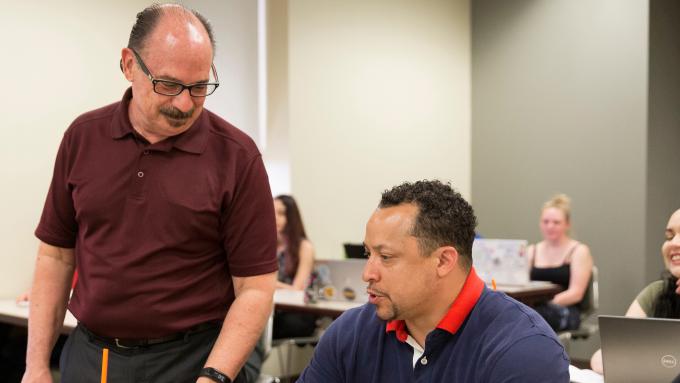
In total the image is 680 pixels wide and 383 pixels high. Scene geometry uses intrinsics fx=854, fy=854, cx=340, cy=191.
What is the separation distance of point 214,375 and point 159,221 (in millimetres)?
364

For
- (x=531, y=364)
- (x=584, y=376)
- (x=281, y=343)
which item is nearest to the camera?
(x=531, y=364)

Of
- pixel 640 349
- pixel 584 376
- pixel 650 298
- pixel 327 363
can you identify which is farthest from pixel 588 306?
pixel 327 363

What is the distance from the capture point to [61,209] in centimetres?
204

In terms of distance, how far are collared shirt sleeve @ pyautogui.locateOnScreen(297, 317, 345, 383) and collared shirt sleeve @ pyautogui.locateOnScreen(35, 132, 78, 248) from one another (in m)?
0.67

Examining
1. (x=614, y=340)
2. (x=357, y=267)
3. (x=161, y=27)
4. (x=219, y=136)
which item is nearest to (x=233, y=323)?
(x=219, y=136)

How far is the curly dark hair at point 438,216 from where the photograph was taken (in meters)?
1.78

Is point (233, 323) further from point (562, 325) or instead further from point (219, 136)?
point (562, 325)

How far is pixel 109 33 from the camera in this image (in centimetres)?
537

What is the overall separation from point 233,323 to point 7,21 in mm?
3672

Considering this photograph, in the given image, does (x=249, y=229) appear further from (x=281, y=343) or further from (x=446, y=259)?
(x=281, y=343)

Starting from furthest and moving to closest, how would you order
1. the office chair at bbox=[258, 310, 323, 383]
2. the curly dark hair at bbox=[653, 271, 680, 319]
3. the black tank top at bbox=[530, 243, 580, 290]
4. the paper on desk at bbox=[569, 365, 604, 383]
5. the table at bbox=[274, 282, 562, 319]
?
1. the black tank top at bbox=[530, 243, 580, 290]
2. the table at bbox=[274, 282, 562, 319]
3. the office chair at bbox=[258, 310, 323, 383]
4. the curly dark hair at bbox=[653, 271, 680, 319]
5. the paper on desk at bbox=[569, 365, 604, 383]

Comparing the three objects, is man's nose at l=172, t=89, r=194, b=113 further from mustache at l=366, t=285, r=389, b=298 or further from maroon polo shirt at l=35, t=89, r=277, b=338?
mustache at l=366, t=285, r=389, b=298

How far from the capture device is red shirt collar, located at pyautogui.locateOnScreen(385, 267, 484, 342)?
1.74m

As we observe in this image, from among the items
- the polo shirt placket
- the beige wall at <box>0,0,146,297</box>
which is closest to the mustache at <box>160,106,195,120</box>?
the polo shirt placket
